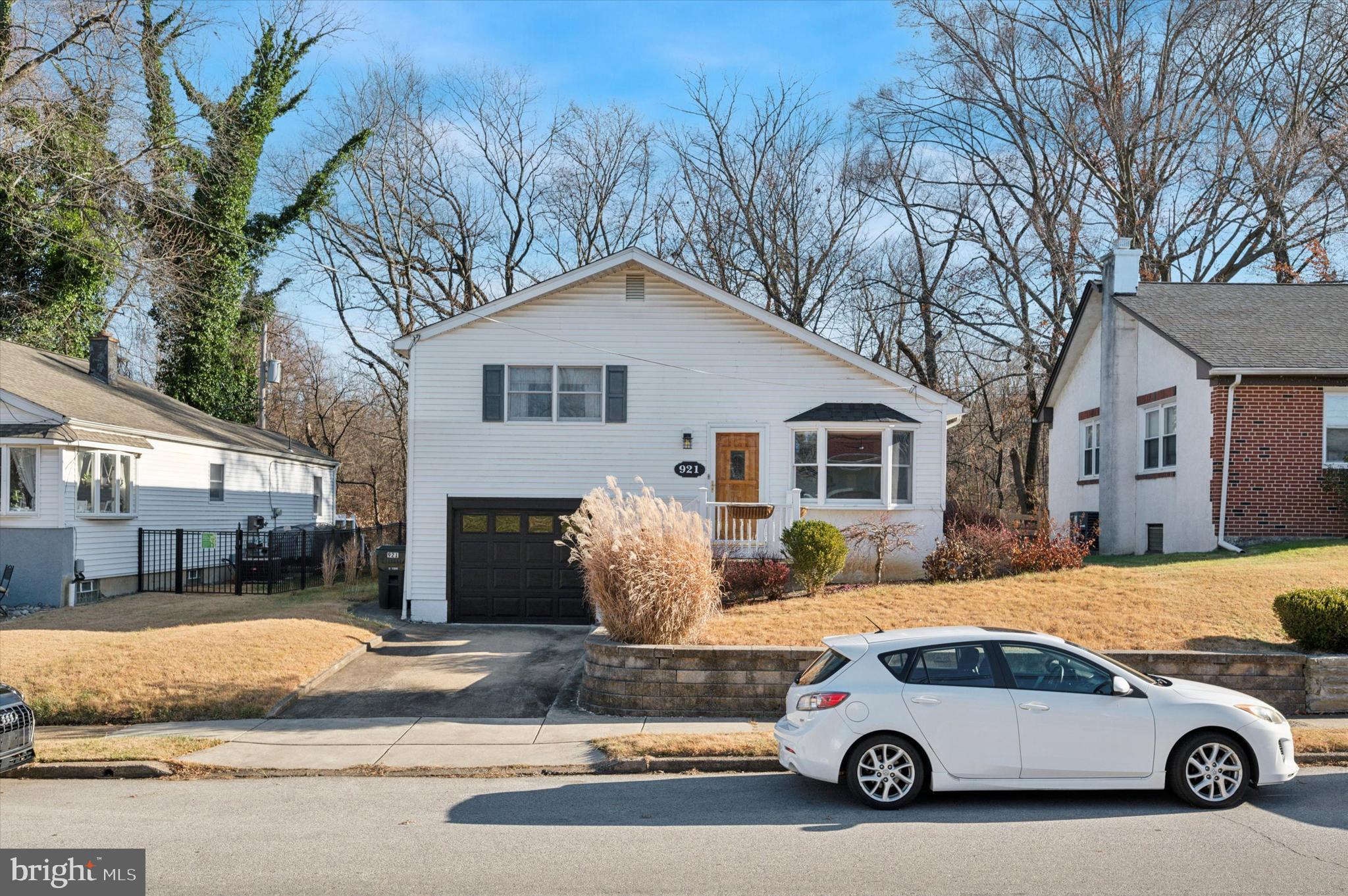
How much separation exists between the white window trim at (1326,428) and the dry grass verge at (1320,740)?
33.7 ft

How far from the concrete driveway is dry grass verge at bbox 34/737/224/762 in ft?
5.09

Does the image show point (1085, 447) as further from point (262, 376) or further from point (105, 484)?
point (262, 376)

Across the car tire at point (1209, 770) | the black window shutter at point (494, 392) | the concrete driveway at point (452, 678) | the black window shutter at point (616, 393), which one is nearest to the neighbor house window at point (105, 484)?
the concrete driveway at point (452, 678)

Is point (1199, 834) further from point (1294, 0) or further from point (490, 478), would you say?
point (1294, 0)

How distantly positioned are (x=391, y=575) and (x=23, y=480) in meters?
7.39

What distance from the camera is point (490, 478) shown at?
18.9 m

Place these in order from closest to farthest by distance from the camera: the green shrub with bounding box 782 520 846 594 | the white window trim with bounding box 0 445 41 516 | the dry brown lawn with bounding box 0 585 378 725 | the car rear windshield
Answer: the car rear windshield < the dry brown lawn with bounding box 0 585 378 725 < the green shrub with bounding box 782 520 846 594 < the white window trim with bounding box 0 445 41 516

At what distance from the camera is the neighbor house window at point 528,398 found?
62.6ft

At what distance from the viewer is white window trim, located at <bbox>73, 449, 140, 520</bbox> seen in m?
20.0

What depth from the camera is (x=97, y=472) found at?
67.5 feet

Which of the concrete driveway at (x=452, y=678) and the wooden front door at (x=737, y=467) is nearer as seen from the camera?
the concrete driveway at (x=452, y=678)

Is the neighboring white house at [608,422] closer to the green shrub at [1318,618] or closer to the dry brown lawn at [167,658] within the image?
the dry brown lawn at [167,658]

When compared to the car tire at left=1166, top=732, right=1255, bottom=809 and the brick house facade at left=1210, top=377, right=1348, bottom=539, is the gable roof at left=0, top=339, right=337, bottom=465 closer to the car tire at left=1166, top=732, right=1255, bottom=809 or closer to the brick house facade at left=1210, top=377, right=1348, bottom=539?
the car tire at left=1166, top=732, right=1255, bottom=809

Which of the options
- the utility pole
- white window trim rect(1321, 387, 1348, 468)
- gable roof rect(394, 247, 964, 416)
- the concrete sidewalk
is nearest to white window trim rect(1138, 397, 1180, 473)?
white window trim rect(1321, 387, 1348, 468)
